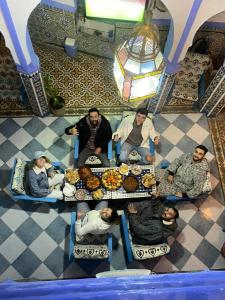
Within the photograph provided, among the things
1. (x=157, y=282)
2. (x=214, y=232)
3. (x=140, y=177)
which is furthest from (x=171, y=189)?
(x=157, y=282)

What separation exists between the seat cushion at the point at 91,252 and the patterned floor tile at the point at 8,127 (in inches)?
115

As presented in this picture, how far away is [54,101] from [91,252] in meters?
3.21

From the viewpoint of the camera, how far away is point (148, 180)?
18.3 feet

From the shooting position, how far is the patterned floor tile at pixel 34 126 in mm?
6797

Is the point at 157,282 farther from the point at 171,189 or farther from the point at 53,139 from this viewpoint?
the point at 53,139

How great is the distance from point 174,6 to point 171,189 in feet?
9.67

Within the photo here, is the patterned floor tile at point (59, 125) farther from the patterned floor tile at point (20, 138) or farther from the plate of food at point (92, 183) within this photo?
the plate of food at point (92, 183)

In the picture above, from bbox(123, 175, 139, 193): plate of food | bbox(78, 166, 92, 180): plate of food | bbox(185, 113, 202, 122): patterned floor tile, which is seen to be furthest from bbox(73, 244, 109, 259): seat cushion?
bbox(185, 113, 202, 122): patterned floor tile

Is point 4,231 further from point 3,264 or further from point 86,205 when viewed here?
point 86,205

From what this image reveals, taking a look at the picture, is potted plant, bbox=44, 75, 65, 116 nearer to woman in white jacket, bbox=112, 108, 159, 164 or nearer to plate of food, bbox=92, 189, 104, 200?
woman in white jacket, bbox=112, 108, 159, 164

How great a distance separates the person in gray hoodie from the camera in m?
5.26

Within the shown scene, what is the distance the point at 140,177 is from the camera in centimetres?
568

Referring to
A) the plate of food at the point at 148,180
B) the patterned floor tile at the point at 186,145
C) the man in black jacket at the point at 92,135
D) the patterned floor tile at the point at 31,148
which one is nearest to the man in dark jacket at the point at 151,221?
the plate of food at the point at 148,180

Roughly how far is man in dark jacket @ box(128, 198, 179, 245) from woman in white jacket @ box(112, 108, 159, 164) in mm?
988
